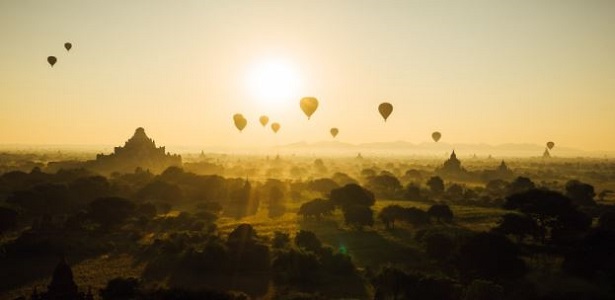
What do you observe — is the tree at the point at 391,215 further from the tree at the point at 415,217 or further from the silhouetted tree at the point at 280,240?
the silhouetted tree at the point at 280,240

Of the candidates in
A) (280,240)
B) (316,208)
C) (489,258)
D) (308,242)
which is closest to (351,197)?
(316,208)

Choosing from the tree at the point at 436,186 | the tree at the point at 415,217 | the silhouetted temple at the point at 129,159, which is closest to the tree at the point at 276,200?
the tree at the point at 415,217

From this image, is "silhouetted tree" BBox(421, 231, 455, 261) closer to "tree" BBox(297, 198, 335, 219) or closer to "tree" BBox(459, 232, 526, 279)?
"tree" BBox(459, 232, 526, 279)

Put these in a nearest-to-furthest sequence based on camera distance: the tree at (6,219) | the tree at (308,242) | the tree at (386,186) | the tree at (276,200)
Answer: the tree at (308,242), the tree at (6,219), the tree at (276,200), the tree at (386,186)

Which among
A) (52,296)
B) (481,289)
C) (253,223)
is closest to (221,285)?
(52,296)

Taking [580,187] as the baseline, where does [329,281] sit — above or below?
below

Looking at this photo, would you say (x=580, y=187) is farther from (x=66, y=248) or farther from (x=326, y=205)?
(x=66, y=248)

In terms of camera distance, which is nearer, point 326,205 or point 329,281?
point 329,281

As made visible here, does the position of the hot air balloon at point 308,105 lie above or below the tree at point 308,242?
above
